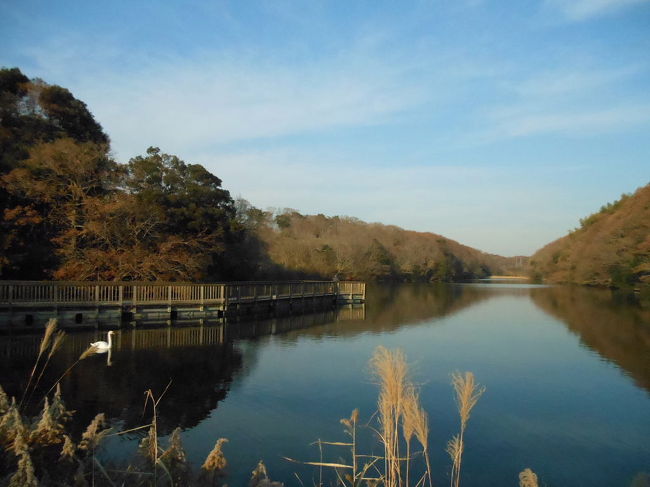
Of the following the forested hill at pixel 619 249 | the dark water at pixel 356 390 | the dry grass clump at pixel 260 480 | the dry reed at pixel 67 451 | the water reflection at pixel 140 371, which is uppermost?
the forested hill at pixel 619 249

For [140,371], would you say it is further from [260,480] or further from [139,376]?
[260,480]

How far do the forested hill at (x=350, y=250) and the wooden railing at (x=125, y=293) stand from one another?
48.0 ft

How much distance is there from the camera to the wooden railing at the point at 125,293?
1894 cm

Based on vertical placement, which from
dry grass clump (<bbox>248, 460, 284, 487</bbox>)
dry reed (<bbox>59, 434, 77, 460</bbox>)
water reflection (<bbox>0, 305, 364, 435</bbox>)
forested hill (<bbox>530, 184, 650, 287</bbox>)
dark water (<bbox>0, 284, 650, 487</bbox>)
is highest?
forested hill (<bbox>530, 184, 650, 287</bbox>)

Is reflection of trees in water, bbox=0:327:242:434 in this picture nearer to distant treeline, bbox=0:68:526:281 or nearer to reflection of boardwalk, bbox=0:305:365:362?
reflection of boardwalk, bbox=0:305:365:362

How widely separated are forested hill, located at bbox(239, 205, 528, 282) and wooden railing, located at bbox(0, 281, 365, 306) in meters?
14.6

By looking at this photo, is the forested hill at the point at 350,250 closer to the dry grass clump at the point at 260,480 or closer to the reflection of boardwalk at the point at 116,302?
the reflection of boardwalk at the point at 116,302

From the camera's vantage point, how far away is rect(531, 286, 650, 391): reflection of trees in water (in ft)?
52.1

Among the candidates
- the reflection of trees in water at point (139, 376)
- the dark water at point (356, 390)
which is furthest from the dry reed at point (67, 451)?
the reflection of trees in water at point (139, 376)

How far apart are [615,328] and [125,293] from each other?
22.5 meters

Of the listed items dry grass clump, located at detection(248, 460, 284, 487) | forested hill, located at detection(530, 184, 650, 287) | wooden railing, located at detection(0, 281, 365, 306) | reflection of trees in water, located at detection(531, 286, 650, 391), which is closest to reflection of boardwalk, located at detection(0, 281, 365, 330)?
wooden railing, located at detection(0, 281, 365, 306)

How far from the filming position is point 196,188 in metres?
27.1

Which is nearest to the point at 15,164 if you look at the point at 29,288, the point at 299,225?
the point at 29,288

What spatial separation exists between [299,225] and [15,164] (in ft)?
142
